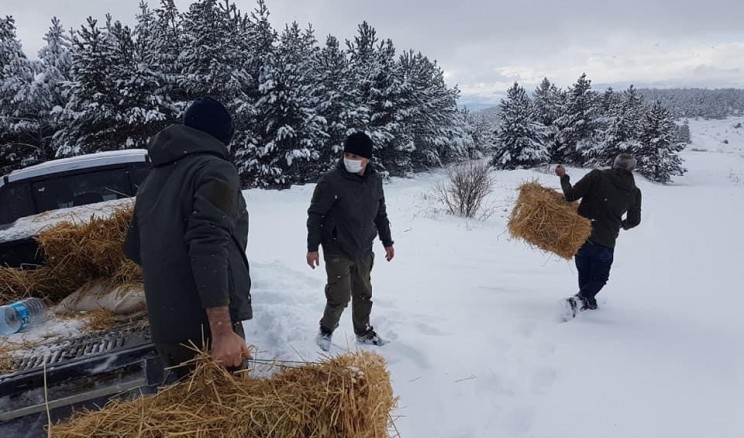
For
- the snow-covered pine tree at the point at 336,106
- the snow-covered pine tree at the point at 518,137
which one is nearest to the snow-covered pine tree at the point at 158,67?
the snow-covered pine tree at the point at 336,106

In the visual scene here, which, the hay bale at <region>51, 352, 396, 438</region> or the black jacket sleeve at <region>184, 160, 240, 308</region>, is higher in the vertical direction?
the black jacket sleeve at <region>184, 160, 240, 308</region>

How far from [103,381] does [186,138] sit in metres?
1.36

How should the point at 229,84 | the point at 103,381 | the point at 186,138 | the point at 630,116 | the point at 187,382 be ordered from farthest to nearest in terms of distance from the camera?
the point at 630,116
the point at 229,84
the point at 103,381
the point at 186,138
the point at 187,382

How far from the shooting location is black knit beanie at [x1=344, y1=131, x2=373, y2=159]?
139 inches

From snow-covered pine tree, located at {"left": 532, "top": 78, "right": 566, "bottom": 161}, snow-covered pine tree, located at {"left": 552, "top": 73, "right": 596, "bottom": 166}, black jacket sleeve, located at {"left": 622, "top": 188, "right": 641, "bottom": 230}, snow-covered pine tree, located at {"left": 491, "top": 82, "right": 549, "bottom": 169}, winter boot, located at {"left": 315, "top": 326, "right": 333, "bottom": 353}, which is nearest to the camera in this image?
winter boot, located at {"left": 315, "top": 326, "right": 333, "bottom": 353}

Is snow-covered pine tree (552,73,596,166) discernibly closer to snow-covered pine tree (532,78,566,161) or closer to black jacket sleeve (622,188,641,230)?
snow-covered pine tree (532,78,566,161)

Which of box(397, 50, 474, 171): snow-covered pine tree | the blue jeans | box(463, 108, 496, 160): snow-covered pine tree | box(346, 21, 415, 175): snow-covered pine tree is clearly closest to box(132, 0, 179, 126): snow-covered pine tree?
box(346, 21, 415, 175): snow-covered pine tree

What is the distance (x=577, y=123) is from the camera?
31734 millimetres

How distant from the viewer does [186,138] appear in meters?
1.94

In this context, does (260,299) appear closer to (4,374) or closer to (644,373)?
(4,374)

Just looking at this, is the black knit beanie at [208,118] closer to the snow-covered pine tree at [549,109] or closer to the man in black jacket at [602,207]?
the man in black jacket at [602,207]

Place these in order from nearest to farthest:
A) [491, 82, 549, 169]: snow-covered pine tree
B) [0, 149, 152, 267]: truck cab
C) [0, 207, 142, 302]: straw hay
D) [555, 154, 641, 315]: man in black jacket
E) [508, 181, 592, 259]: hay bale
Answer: [0, 207, 142, 302]: straw hay → [0, 149, 152, 267]: truck cab → [508, 181, 592, 259]: hay bale → [555, 154, 641, 315]: man in black jacket → [491, 82, 549, 169]: snow-covered pine tree

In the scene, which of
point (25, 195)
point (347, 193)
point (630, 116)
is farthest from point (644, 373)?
point (630, 116)

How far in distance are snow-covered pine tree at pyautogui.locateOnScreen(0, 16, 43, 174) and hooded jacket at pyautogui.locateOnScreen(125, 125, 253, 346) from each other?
2188cm
